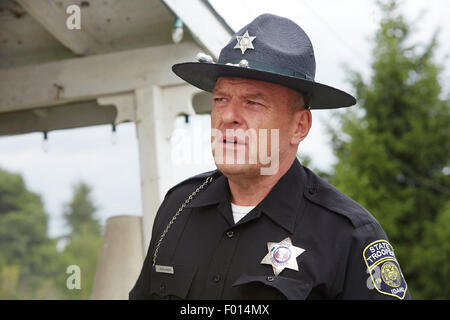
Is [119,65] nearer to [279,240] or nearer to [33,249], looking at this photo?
[279,240]

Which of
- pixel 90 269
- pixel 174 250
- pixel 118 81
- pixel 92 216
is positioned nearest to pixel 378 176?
pixel 118 81

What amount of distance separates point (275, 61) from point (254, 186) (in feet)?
1.55

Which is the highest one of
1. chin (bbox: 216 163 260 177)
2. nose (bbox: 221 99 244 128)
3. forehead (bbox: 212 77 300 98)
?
forehead (bbox: 212 77 300 98)

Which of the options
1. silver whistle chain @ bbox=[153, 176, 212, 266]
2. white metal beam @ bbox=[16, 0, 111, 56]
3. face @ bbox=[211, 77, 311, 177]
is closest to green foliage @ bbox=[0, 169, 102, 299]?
white metal beam @ bbox=[16, 0, 111, 56]

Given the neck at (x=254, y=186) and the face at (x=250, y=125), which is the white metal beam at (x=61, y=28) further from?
the neck at (x=254, y=186)

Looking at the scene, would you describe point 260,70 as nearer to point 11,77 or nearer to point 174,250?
point 174,250

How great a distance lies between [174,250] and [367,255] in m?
0.77

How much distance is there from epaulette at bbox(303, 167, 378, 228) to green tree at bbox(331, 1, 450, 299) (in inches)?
393

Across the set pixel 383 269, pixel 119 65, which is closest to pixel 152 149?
pixel 119 65

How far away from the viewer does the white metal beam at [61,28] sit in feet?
14.3

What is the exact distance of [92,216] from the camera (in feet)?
231

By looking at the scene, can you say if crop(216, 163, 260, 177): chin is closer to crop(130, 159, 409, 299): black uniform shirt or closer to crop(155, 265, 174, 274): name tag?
crop(130, 159, 409, 299): black uniform shirt

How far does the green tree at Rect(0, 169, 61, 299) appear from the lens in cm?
5325

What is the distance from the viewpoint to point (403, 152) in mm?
13914
